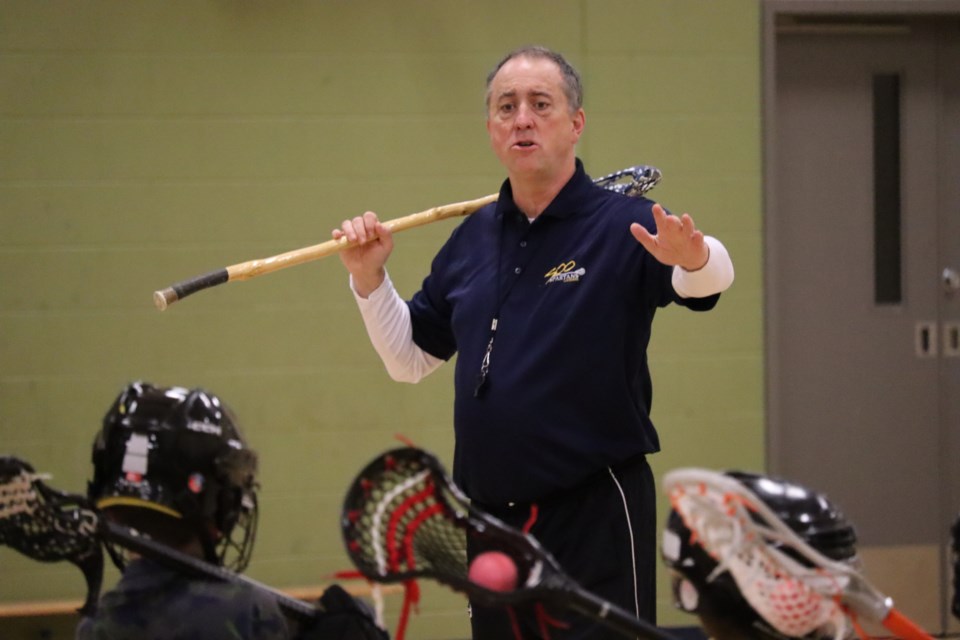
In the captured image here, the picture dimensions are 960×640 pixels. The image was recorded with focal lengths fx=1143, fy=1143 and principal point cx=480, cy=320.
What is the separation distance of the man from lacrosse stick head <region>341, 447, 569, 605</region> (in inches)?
24.5

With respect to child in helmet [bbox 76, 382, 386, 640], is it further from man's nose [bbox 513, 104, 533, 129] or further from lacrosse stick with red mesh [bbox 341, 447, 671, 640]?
man's nose [bbox 513, 104, 533, 129]

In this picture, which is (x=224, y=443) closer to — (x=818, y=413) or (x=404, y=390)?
(x=404, y=390)

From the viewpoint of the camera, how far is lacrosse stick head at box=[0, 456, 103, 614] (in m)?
1.56

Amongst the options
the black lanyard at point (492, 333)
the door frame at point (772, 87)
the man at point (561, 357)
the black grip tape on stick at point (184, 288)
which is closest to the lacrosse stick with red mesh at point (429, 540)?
the man at point (561, 357)

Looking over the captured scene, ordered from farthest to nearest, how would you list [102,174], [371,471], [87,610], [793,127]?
[793,127]
[102,174]
[87,610]
[371,471]

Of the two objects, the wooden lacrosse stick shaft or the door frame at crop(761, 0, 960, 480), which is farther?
the door frame at crop(761, 0, 960, 480)

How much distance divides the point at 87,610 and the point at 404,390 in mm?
2805

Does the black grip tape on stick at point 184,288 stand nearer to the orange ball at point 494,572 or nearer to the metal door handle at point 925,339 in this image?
the orange ball at point 494,572

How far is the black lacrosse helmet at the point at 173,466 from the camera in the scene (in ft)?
5.55

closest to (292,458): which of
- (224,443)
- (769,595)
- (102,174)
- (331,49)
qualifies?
(102,174)

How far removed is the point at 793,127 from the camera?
4.65m

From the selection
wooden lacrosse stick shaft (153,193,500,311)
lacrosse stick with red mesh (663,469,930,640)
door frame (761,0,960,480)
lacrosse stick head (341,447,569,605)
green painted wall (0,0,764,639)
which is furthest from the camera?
door frame (761,0,960,480)

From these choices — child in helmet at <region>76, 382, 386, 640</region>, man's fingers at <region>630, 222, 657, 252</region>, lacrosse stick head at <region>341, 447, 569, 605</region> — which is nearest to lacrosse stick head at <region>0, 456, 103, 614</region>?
child in helmet at <region>76, 382, 386, 640</region>

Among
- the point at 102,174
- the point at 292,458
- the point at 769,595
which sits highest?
the point at 102,174
